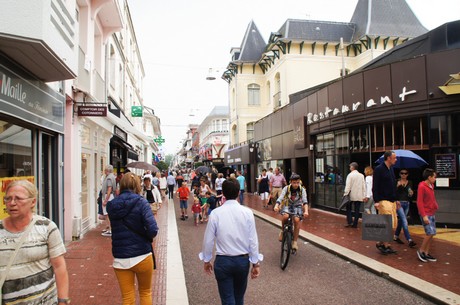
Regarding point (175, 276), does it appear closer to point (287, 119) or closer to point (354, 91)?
point (354, 91)

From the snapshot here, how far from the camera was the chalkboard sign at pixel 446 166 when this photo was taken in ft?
32.8

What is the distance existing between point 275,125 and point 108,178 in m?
12.9

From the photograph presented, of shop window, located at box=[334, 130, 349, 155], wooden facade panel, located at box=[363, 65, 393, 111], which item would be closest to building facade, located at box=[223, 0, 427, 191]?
shop window, located at box=[334, 130, 349, 155]

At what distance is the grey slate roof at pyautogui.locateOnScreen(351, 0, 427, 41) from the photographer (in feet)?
85.1

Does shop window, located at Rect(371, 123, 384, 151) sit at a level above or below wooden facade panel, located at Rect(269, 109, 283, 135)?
below

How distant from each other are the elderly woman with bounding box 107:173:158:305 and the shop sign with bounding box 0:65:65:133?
2662 millimetres

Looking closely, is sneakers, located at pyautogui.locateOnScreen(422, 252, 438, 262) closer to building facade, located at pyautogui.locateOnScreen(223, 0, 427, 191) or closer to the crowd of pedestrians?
the crowd of pedestrians

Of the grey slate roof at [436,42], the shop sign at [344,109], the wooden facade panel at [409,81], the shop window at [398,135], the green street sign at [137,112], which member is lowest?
the shop window at [398,135]

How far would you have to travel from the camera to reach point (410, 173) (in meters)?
11.3

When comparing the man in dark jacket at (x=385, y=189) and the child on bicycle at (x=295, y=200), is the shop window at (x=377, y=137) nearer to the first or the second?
the man in dark jacket at (x=385, y=189)

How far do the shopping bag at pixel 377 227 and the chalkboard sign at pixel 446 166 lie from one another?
4.14m

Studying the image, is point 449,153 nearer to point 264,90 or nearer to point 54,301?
point 54,301

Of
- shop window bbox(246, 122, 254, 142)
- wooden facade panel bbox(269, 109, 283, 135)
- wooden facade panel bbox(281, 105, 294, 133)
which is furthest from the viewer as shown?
shop window bbox(246, 122, 254, 142)

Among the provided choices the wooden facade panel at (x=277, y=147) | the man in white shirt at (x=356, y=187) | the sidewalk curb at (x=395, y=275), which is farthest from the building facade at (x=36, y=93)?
the wooden facade panel at (x=277, y=147)
